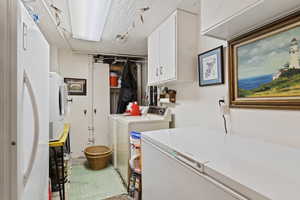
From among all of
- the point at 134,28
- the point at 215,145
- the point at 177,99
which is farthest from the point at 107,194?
the point at 134,28

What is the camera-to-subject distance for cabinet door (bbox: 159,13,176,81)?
68.9 inches

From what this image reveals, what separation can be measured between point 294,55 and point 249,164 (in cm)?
73

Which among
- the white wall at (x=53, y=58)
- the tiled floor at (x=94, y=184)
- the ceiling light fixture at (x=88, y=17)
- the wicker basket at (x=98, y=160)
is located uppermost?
the ceiling light fixture at (x=88, y=17)

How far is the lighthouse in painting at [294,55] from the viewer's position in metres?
0.91

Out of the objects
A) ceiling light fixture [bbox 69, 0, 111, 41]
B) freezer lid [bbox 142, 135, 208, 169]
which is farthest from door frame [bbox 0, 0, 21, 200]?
ceiling light fixture [bbox 69, 0, 111, 41]

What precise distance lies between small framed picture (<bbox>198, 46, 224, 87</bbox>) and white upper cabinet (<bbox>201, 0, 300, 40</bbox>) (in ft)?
0.83

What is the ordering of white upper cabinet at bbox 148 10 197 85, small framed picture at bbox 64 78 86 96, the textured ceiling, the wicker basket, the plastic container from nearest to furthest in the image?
the textured ceiling, white upper cabinet at bbox 148 10 197 85, the wicker basket, small framed picture at bbox 64 78 86 96, the plastic container

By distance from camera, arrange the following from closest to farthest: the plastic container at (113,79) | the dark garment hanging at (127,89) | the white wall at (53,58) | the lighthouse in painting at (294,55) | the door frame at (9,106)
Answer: the door frame at (9,106), the lighthouse in painting at (294,55), the white wall at (53,58), the dark garment hanging at (127,89), the plastic container at (113,79)

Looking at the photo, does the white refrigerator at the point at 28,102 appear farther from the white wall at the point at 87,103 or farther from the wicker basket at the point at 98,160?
the white wall at the point at 87,103

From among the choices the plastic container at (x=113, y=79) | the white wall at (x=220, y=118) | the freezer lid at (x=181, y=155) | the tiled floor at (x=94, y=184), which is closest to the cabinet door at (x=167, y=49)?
the white wall at (x=220, y=118)

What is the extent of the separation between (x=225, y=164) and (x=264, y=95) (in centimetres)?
69

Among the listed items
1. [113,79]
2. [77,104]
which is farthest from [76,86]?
[113,79]

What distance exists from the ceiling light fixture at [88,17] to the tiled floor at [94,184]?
2169 mm

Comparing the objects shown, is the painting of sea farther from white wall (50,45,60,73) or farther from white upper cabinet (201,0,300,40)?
white wall (50,45,60,73)
